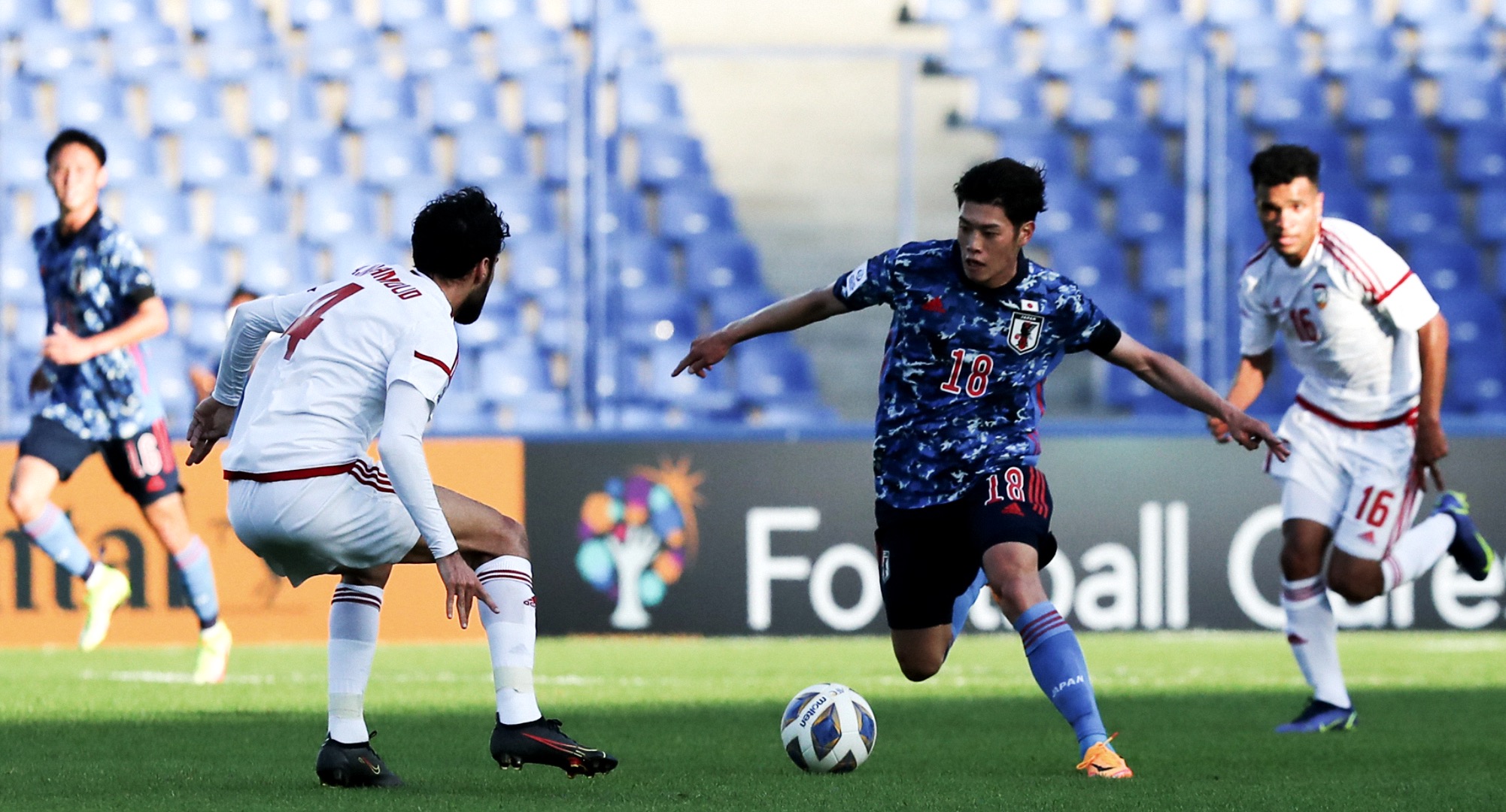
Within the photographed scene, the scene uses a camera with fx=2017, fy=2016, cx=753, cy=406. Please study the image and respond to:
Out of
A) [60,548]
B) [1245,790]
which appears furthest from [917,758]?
[60,548]

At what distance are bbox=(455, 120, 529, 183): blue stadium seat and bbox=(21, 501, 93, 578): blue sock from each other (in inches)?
247

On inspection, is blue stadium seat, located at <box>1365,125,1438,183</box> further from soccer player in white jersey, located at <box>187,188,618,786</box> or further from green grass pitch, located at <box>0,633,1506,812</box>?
soccer player in white jersey, located at <box>187,188,618,786</box>

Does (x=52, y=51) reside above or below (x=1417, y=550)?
above

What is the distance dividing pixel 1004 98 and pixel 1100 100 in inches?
30.3

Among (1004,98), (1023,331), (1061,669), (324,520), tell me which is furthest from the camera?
(1004,98)

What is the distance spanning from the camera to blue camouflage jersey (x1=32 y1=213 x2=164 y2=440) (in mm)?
8594

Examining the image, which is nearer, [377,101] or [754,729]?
[754,729]

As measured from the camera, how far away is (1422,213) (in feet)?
48.7

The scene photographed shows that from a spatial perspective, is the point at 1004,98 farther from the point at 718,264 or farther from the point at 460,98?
the point at 460,98

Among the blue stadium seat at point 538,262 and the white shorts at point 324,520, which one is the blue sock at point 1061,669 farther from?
the blue stadium seat at point 538,262

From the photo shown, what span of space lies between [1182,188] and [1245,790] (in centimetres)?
915

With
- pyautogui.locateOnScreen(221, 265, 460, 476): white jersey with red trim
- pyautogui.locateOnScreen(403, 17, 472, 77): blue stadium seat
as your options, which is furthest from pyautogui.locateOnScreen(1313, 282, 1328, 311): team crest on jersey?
pyautogui.locateOnScreen(403, 17, 472, 77): blue stadium seat

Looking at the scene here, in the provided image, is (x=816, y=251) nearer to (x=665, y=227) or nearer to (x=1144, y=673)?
(x=665, y=227)

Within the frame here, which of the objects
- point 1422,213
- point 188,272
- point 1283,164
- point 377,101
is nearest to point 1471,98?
point 1422,213
